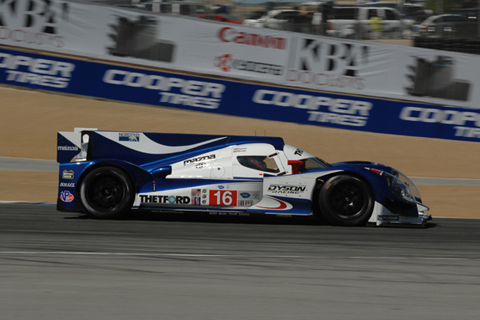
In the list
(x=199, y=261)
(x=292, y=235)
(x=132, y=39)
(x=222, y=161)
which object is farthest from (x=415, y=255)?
(x=132, y=39)

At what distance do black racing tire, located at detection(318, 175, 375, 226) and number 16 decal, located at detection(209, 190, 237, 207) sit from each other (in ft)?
3.77

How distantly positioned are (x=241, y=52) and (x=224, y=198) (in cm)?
1093

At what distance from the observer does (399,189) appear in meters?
7.84

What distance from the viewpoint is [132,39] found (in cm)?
1819

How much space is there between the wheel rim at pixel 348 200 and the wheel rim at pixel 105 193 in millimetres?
2937

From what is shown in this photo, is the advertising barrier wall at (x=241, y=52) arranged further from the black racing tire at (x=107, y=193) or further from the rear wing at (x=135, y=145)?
the black racing tire at (x=107, y=193)

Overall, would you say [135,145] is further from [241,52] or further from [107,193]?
[241,52]

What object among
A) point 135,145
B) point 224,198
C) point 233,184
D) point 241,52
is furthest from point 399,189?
point 241,52

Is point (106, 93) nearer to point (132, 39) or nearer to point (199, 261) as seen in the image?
point (132, 39)

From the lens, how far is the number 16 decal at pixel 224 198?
776 cm

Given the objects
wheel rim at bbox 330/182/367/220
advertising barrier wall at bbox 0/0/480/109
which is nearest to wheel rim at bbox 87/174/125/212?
wheel rim at bbox 330/182/367/220

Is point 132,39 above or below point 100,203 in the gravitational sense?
above

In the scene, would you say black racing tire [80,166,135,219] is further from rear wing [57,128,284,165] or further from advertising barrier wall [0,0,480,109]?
advertising barrier wall [0,0,480,109]

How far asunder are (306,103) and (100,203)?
983 centimetres
